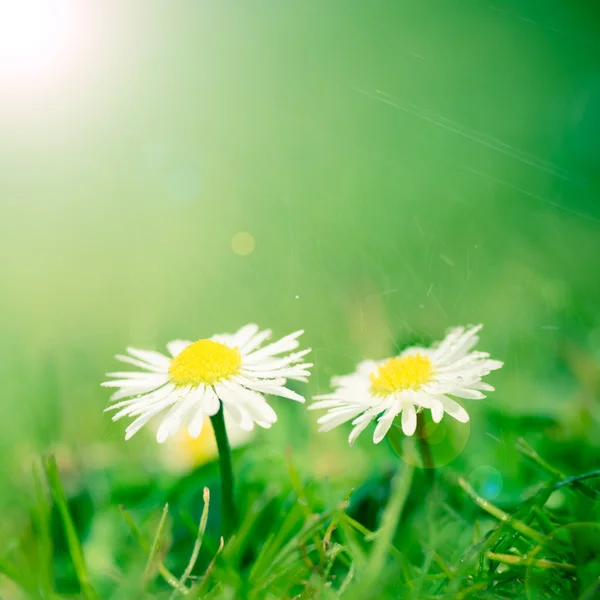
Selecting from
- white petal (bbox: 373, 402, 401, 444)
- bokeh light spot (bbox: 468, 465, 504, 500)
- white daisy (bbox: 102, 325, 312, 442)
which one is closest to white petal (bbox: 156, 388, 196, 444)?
white daisy (bbox: 102, 325, 312, 442)

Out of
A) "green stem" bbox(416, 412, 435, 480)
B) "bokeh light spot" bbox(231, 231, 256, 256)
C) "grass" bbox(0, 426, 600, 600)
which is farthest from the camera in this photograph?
"bokeh light spot" bbox(231, 231, 256, 256)

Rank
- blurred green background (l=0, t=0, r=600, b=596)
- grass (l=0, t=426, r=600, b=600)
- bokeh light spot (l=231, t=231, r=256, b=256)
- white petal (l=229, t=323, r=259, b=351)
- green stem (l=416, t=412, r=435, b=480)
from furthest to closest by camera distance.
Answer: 1. bokeh light spot (l=231, t=231, r=256, b=256)
2. blurred green background (l=0, t=0, r=600, b=596)
3. white petal (l=229, t=323, r=259, b=351)
4. green stem (l=416, t=412, r=435, b=480)
5. grass (l=0, t=426, r=600, b=600)

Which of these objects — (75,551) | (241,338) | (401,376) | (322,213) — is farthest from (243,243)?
(75,551)

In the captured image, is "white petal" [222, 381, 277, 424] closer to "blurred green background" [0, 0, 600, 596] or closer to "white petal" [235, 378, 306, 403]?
"white petal" [235, 378, 306, 403]

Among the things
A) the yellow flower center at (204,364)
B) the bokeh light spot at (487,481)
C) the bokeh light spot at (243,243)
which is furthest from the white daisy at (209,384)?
the bokeh light spot at (243,243)

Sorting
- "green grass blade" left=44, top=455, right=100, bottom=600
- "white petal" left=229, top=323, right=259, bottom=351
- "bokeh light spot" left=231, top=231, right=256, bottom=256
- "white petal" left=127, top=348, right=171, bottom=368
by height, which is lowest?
"bokeh light spot" left=231, top=231, right=256, bottom=256

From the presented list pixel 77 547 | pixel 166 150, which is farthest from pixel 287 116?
pixel 77 547

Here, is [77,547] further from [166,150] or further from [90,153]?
[90,153]
